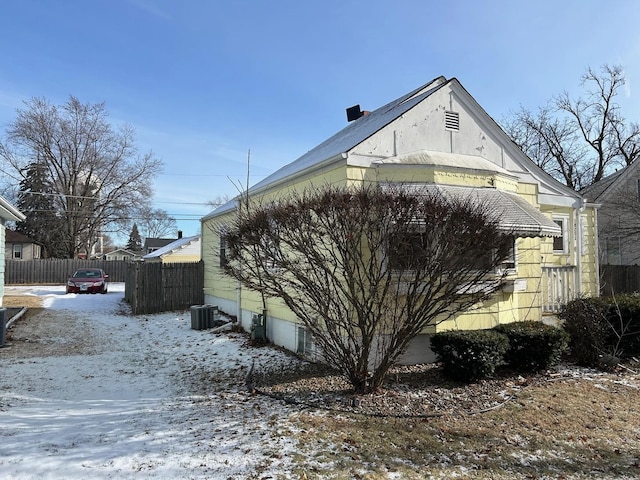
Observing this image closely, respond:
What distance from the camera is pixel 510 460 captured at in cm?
439

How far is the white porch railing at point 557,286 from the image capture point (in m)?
10.2

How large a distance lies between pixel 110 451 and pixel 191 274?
512 inches

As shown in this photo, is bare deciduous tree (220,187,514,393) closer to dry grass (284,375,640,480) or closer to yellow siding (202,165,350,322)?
dry grass (284,375,640,480)

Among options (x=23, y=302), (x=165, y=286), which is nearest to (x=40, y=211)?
(x=23, y=302)

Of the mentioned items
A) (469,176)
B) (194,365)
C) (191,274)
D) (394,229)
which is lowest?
(194,365)

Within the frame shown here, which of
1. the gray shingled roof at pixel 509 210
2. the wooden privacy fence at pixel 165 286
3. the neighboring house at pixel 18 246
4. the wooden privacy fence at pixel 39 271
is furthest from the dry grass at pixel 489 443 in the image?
the neighboring house at pixel 18 246

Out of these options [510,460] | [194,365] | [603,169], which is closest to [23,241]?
[194,365]

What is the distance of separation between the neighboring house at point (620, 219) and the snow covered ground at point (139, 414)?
21111mm

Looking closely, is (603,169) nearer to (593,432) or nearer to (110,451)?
(593,432)

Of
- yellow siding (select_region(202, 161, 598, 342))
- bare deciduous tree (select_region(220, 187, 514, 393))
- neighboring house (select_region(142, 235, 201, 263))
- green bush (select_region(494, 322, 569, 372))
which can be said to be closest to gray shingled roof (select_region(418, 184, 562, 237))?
yellow siding (select_region(202, 161, 598, 342))

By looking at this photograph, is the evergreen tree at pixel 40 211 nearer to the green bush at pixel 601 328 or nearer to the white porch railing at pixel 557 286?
the white porch railing at pixel 557 286

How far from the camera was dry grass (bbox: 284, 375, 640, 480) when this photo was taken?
13.6 ft

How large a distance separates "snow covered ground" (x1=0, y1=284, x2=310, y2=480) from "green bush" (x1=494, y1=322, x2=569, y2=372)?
12.9ft

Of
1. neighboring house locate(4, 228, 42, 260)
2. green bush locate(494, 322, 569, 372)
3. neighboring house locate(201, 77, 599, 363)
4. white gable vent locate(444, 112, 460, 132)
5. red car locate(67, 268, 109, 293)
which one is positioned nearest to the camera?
green bush locate(494, 322, 569, 372)
